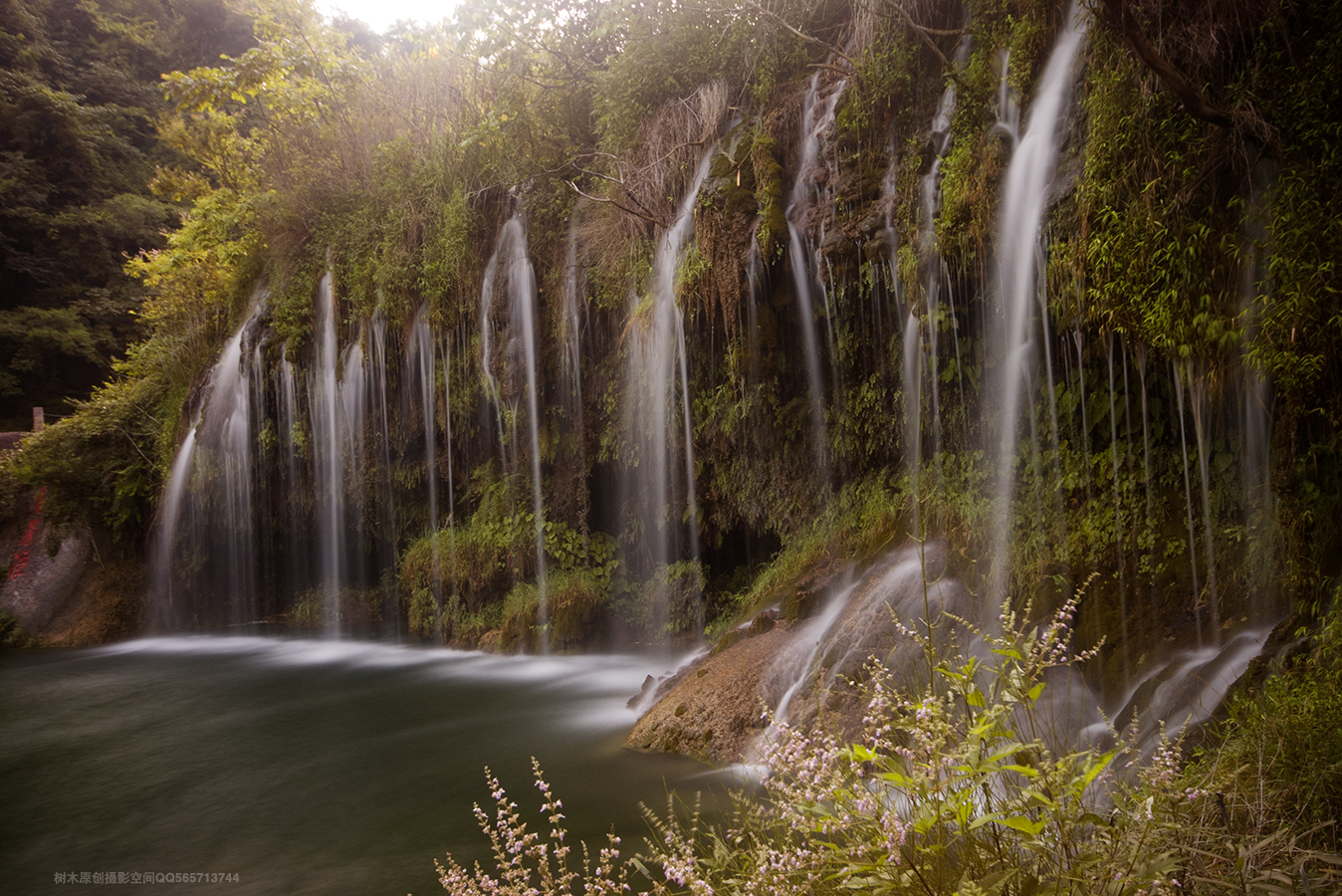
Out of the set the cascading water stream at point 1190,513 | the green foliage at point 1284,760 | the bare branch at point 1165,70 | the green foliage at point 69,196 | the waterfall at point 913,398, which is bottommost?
the green foliage at point 1284,760

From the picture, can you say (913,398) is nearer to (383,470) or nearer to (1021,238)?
(1021,238)

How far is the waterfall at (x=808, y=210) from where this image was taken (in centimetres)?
719

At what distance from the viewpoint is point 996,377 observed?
5922 millimetres

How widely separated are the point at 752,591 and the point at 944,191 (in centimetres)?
471

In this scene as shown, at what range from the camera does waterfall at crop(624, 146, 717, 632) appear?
827 cm

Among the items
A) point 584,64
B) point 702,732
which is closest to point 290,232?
point 584,64

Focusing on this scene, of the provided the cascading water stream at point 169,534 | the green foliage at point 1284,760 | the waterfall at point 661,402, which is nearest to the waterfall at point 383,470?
the cascading water stream at point 169,534

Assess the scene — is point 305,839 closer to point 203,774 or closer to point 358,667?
point 203,774

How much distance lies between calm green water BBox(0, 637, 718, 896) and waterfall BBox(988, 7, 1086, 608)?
3125mm

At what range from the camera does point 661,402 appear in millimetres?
8836

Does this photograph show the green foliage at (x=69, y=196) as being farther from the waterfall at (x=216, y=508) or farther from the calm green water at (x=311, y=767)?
the calm green water at (x=311, y=767)

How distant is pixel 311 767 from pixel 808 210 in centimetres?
667

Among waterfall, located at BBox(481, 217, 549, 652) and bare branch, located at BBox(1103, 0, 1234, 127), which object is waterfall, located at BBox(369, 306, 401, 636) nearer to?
waterfall, located at BBox(481, 217, 549, 652)

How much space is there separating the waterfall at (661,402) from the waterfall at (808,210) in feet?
3.90
